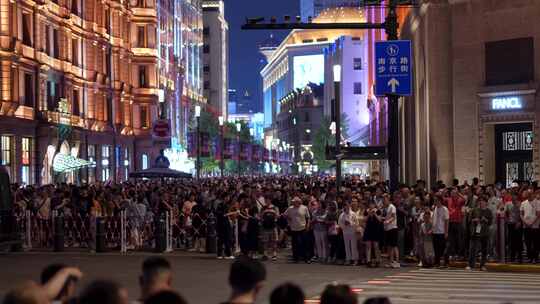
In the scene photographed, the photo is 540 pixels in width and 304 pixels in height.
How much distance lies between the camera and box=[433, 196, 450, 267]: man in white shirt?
25.8 metres

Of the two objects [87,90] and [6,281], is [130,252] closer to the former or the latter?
[6,281]

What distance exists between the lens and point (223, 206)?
98.4 ft

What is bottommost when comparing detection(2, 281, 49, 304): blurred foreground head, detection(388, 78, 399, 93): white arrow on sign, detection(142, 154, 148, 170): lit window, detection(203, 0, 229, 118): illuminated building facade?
detection(2, 281, 49, 304): blurred foreground head

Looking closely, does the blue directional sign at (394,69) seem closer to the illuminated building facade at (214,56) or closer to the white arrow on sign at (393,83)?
the white arrow on sign at (393,83)

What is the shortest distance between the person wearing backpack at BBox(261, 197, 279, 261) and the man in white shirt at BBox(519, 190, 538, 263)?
7003 millimetres

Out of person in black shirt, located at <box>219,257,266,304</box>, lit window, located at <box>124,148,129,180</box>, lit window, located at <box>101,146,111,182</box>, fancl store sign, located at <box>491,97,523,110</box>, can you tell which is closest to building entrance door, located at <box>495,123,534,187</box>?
fancl store sign, located at <box>491,97,523,110</box>

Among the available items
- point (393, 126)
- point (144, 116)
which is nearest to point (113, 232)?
point (393, 126)

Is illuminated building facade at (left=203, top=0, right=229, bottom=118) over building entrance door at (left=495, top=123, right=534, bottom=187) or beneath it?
over

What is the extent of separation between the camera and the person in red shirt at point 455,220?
26.3 meters

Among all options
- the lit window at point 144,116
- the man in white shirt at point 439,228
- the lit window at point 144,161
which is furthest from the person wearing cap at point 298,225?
the lit window at point 144,116

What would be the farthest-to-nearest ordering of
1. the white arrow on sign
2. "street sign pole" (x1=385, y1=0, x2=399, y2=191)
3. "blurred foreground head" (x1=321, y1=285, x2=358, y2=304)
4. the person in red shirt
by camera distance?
the white arrow on sign → "street sign pole" (x1=385, y1=0, x2=399, y2=191) → the person in red shirt → "blurred foreground head" (x1=321, y1=285, x2=358, y2=304)

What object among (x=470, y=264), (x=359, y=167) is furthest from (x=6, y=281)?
(x=359, y=167)

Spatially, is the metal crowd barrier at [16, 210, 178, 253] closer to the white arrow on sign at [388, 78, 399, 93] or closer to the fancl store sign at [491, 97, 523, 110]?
the white arrow on sign at [388, 78, 399, 93]

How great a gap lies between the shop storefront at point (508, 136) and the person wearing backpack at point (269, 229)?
41.4 ft
